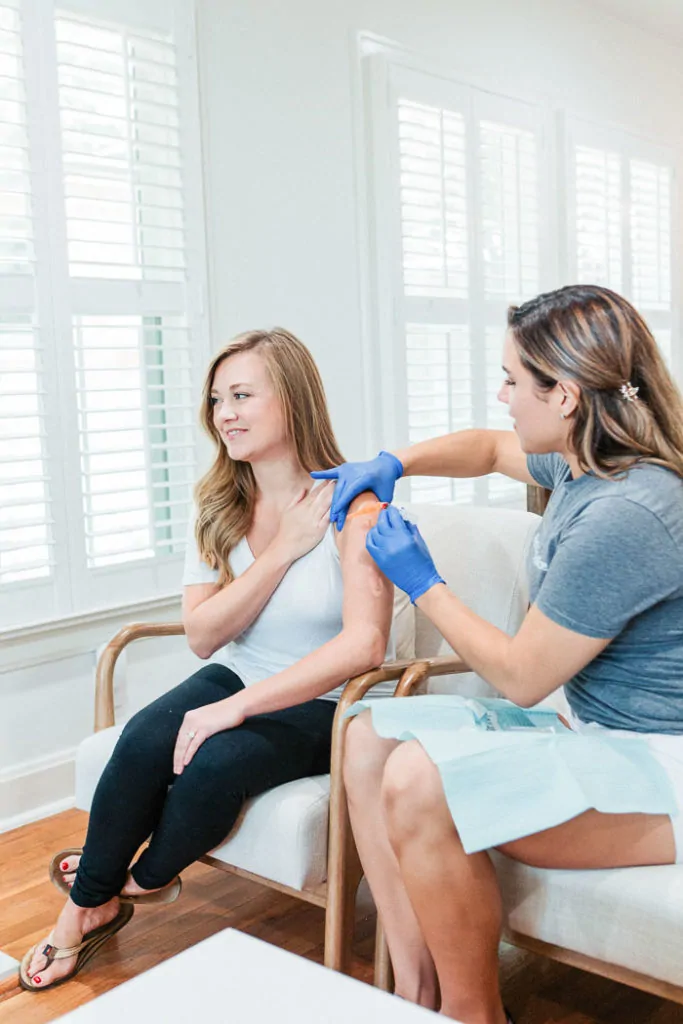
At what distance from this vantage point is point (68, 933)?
2.03 metres

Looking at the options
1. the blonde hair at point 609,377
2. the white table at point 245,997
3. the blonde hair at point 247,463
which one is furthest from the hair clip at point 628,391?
the white table at point 245,997

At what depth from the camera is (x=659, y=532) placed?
60.9 inches

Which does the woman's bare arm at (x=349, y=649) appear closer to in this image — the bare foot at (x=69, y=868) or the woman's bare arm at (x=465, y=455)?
the woman's bare arm at (x=465, y=455)

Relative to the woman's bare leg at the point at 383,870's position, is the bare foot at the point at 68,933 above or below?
below

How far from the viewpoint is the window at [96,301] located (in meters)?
2.82

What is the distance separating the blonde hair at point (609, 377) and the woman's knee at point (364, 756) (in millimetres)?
544

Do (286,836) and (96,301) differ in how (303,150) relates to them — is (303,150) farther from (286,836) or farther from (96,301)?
(286,836)

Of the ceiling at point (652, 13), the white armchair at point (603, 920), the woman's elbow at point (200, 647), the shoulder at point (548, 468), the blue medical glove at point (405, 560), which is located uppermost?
the ceiling at point (652, 13)

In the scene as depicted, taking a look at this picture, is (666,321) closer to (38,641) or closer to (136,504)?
(136,504)

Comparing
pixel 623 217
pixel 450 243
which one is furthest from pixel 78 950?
pixel 623 217

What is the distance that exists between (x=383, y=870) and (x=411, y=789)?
213 millimetres

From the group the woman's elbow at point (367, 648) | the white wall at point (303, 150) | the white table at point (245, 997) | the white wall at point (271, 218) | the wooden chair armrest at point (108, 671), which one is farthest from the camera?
the white wall at point (303, 150)

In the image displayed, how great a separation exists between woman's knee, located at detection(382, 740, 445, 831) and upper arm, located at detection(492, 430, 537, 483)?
2.24 feet

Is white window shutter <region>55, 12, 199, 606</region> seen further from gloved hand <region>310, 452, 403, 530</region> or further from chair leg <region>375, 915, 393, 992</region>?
chair leg <region>375, 915, 393, 992</region>
